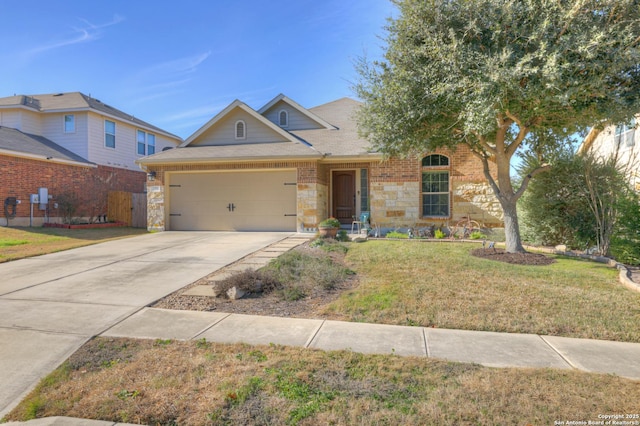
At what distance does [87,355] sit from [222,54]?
43.6 feet

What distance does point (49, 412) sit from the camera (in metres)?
2.71

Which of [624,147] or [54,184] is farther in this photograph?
[54,184]

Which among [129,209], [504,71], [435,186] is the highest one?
[504,71]

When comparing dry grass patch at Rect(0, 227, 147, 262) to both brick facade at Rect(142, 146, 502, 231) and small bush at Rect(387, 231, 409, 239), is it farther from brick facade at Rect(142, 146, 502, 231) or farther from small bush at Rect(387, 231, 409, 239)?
small bush at Rect(387, 231, 409, 239)

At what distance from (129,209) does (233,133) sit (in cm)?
728

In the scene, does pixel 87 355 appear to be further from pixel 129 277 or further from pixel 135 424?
pixel 129 277

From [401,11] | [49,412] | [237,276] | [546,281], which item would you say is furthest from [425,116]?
[49,412]

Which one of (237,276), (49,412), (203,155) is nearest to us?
(49,412)

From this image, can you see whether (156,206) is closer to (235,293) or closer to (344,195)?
(344,195)

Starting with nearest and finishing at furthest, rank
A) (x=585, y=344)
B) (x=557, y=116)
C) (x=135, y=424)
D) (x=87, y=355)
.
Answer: (x=135, y=424) → (x=87, y=355) → (x=585, y=344) → (x=557, y=116)

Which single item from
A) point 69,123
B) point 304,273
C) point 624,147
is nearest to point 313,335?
point 304,273

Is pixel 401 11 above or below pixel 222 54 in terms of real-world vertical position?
below

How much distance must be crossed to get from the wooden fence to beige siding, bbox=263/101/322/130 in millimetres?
7546

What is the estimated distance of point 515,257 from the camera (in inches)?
314
